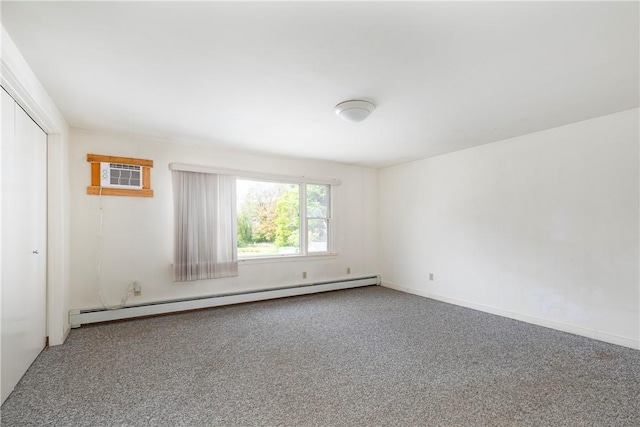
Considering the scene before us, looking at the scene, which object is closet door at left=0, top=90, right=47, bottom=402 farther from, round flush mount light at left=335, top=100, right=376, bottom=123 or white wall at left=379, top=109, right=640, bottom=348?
white wall at left=379, top=109, right=640, bottom=348

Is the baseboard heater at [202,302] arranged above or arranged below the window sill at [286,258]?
below

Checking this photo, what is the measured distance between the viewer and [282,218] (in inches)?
203

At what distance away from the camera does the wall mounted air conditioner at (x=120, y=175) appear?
3.79m

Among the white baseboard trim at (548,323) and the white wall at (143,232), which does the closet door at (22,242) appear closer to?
the white wall at (143,232)

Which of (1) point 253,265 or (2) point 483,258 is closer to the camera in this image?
(2) point 483,258

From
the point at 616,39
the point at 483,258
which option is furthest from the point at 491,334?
the point at 616,39

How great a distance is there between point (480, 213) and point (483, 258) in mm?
626

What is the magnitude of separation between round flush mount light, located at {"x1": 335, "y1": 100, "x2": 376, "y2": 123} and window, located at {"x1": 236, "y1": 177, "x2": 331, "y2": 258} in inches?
94.1

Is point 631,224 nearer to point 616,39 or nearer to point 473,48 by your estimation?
point 616,39

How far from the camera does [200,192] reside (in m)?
4.34

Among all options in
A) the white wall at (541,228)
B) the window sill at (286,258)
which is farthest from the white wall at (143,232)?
the white wall at (541,228)

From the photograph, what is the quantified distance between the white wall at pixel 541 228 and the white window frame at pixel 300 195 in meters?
1.42

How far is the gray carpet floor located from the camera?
1.94m

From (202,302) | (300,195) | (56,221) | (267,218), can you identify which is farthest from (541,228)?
(56,221)
